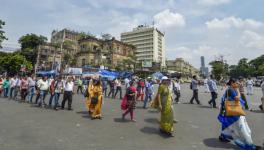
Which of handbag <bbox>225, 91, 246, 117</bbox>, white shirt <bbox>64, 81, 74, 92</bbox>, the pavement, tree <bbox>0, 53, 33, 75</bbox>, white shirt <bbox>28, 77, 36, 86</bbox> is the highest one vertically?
tree <bbox>0, 53, 33, 75</bbox>

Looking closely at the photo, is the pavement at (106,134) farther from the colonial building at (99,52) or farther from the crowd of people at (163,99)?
the colonial building at (99,52)

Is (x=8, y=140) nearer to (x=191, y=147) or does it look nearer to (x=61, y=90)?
(x=191, y=147)

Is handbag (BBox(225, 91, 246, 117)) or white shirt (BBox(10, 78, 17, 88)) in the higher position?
white shirt (BBox(10, 78, 17, 88))

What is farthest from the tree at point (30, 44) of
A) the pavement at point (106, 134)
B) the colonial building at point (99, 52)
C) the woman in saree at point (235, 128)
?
the woman in saree at point (235, 128)

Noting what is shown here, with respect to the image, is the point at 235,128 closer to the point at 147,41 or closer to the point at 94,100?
the point at 94,100

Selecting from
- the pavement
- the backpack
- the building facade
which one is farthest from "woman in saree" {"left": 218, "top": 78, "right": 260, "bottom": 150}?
the building facade

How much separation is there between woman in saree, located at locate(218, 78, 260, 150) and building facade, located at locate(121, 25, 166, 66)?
4517 inches

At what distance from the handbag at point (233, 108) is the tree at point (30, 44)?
211 feet

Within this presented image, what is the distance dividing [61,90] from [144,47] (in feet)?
386

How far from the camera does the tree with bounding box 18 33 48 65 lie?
62000 mm

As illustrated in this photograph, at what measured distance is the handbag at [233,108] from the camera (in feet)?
18.7

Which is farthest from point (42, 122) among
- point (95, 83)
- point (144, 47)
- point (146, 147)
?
point (144, 47)

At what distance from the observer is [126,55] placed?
2852 inches

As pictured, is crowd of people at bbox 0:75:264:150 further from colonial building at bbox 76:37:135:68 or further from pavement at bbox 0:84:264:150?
colonial building at bbox 76:37:135:68
